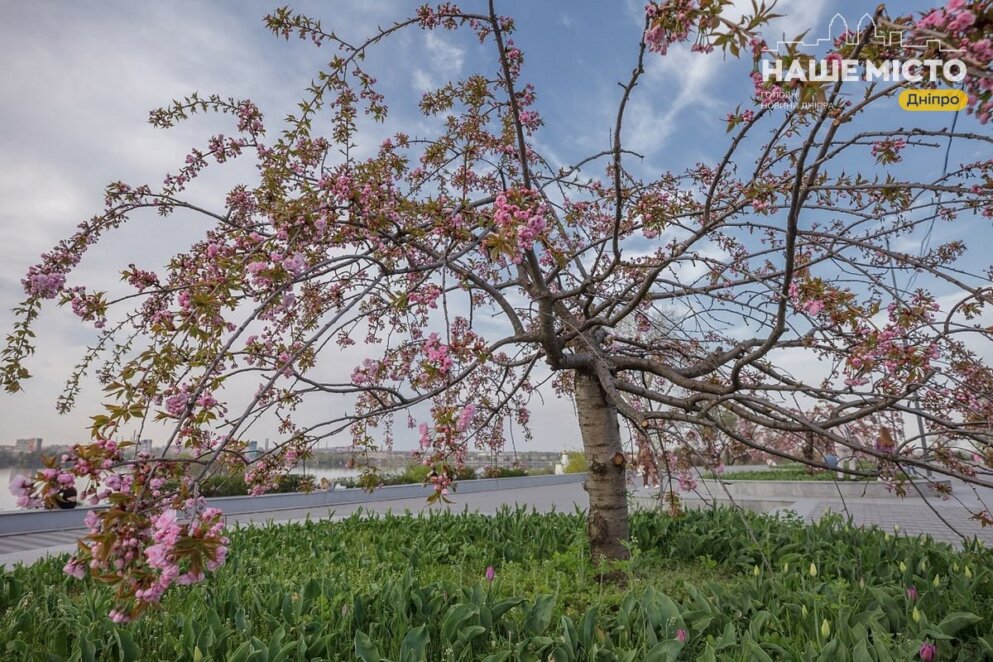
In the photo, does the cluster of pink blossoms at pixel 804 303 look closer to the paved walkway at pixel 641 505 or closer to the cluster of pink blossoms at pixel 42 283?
the paved walkway at pixel 641 505

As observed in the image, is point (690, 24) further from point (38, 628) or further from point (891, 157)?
point (38, 628)

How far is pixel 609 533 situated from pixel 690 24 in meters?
3.60

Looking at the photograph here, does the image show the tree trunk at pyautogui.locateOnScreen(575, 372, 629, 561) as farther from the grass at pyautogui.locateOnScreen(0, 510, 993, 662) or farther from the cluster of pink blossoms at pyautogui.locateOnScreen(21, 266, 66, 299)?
the cluster of pink blossoms at pyautogui.locateOnScreen(21, 266, 66, 299)

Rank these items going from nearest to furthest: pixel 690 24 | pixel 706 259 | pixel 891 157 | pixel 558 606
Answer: pixel 690 24 < pixel 558 606 < pixel 891 157 < pixel 706 259

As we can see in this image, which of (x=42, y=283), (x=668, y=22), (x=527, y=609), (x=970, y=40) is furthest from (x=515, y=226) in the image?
(x=42, y=283)

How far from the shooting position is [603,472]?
4.45 metres

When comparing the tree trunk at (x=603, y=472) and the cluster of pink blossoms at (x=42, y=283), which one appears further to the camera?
the tree trunk at (x=603, y=472)

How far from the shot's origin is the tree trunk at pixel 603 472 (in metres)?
4.36

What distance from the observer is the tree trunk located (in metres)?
4.36

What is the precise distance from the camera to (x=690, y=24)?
197cm

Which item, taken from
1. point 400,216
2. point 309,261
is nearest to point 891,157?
point 400,216

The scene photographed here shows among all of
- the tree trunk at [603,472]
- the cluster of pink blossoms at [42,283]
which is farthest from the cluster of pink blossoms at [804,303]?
the cluster of pink blossoms at [42,283]

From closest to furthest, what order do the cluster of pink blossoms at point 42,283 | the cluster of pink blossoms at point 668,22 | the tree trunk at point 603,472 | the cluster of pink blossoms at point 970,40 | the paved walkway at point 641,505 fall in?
the cluster of pink blossoms at point 970,40, the cluster of pink blossoms at point 668,22, the cluster of pink blossoms at point 42,283, the tree trunk at point 603,472, the paved walkway at point 641,505

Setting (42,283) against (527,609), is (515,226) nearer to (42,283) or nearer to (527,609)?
(527,609)
